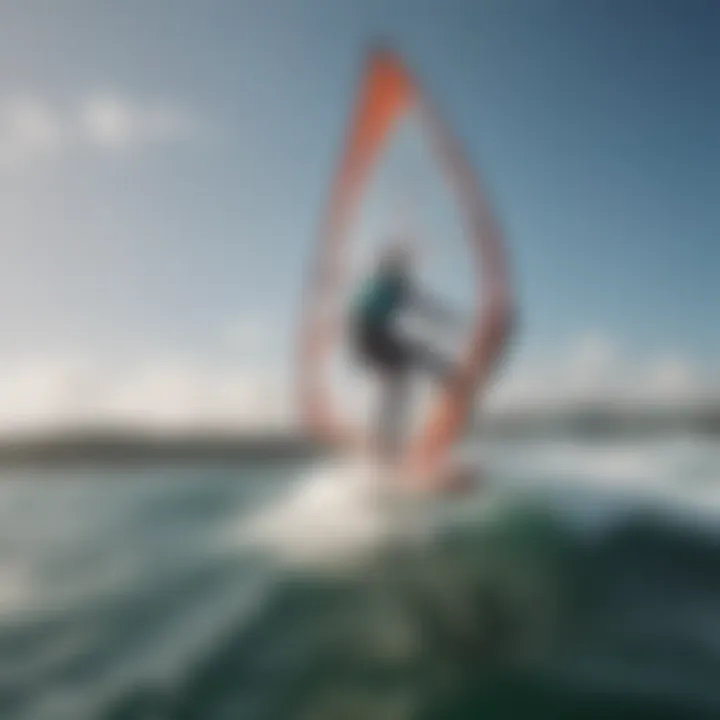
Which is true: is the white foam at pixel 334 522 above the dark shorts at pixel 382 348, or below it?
below

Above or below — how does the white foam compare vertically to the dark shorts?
below

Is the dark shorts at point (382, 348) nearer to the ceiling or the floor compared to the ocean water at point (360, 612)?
nearer to the ceiling

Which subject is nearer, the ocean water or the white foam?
the ocean water

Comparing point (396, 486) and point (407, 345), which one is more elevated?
point (407, 345)

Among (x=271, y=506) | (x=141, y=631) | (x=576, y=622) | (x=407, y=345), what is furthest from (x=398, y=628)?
(x=271, y=506)

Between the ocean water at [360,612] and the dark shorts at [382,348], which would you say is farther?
the dark shorts at [382,348]

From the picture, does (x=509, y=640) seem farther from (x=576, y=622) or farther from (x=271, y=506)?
(x=271, y=506)

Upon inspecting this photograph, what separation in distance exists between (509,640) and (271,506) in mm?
3181

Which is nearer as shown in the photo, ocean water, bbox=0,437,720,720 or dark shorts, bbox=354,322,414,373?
ocean water, bbox=0,437,720,720

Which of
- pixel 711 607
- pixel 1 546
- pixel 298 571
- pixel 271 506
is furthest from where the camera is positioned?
pixel 271 506

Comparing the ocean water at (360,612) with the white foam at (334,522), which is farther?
the white foam at (334,522)

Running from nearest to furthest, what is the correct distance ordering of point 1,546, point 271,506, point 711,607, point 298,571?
point 711,607, point 298,571, point 1,546, point 271,506

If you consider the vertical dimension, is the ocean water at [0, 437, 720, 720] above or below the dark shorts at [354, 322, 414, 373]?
below

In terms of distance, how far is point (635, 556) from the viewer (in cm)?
545
